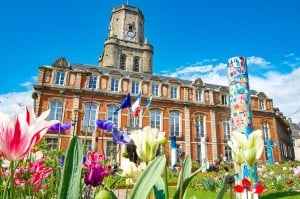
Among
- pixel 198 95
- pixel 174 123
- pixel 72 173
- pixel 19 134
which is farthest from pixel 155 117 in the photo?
pixel 19 134

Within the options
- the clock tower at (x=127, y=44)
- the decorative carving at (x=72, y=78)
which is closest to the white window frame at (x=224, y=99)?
the clock tower at (x=127, y=44)

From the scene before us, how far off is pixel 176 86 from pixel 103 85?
7.65m

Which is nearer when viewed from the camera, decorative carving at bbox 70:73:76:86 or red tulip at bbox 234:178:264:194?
red tulip at bbox 234:178:264:194

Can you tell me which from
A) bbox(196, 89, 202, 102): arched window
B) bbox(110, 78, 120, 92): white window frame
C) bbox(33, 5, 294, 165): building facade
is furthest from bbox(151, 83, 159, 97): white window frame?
bbox(196, 89, 202, 102): arched window

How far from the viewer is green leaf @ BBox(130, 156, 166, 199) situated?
0.92 m

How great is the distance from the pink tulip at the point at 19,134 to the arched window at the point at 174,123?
23.8 meters

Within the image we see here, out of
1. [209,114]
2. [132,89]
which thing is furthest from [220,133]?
[132,89]

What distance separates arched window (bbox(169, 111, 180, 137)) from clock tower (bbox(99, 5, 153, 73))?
13423 mm

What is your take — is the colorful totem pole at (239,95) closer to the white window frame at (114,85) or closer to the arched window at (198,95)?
the white window frame at (114,85)

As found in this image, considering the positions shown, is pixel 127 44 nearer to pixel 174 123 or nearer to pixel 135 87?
pixel 135 87

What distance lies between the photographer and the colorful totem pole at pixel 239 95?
5922mm

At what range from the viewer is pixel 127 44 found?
37.3 metres

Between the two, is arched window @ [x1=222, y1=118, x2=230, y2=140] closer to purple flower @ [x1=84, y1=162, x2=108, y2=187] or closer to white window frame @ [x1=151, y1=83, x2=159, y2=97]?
white window frame @ [x1=151, y1=83, x2=159, y2=97]

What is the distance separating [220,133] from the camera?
85.4 feet
